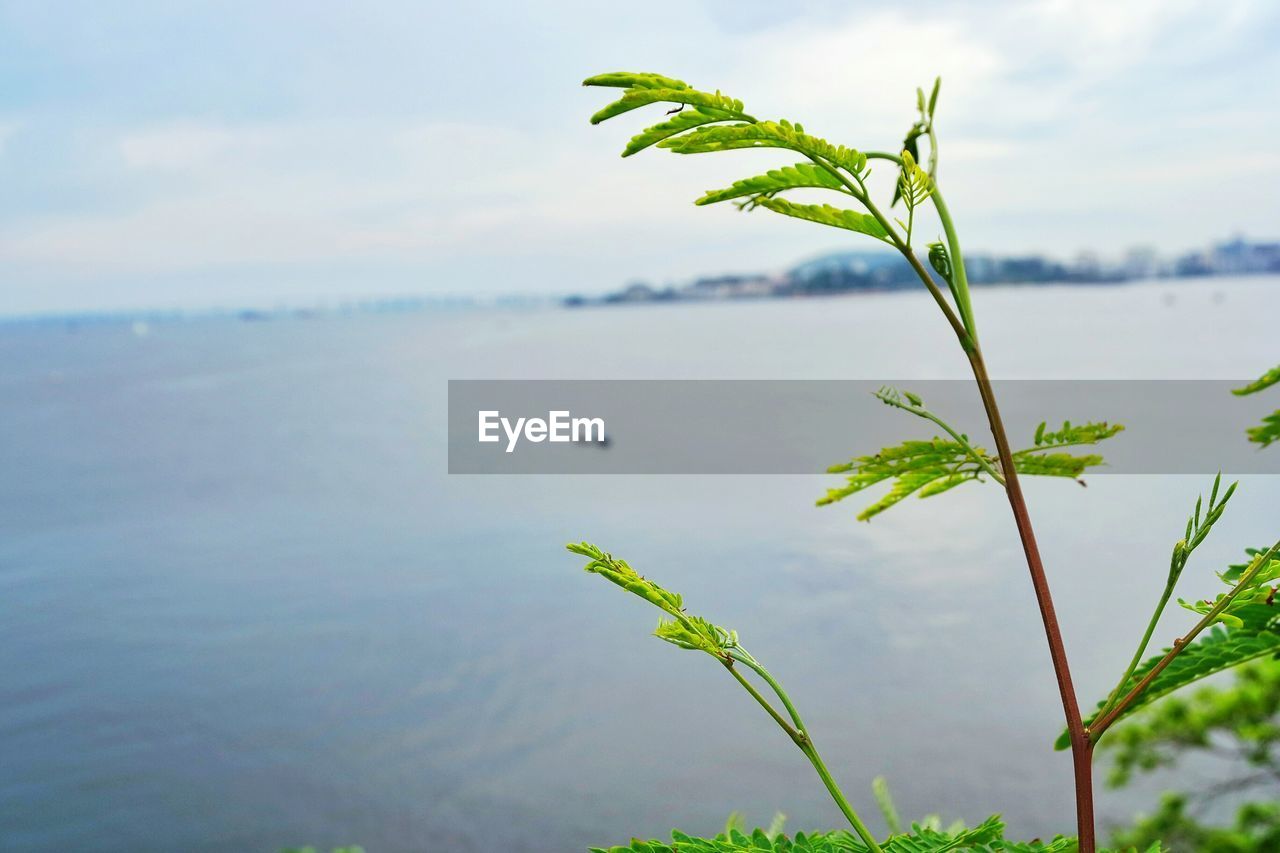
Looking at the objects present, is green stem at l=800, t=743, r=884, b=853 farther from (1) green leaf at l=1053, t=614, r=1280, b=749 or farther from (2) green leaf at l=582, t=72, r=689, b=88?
(2) green leaf at l=582, t=72, r=689, b=88

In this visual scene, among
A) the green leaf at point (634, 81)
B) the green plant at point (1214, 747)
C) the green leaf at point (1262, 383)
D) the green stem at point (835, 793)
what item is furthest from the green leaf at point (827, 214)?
the green plant at point (1214, 747)

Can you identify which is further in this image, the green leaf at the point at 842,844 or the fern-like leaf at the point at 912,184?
the green leaf at the point at 842,844

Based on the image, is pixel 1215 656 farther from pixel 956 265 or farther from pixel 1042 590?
pixel 956 265

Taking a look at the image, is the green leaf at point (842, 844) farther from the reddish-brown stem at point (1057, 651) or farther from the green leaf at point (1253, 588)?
the green leaf at point (1253, 588)

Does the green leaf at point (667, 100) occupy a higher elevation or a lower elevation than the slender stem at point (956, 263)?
higher

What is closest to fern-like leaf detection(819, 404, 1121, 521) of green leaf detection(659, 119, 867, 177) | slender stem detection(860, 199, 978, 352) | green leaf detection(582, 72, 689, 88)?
slender stem detection(860, 199, 978, 352)

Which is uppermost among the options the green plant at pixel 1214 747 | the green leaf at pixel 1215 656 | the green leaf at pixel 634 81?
the green leaf at pixel 634 81

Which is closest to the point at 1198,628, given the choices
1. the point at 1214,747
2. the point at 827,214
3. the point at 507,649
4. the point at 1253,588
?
the point at 1253,588

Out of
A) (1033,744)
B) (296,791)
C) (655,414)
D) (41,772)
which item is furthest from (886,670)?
(655,414)
